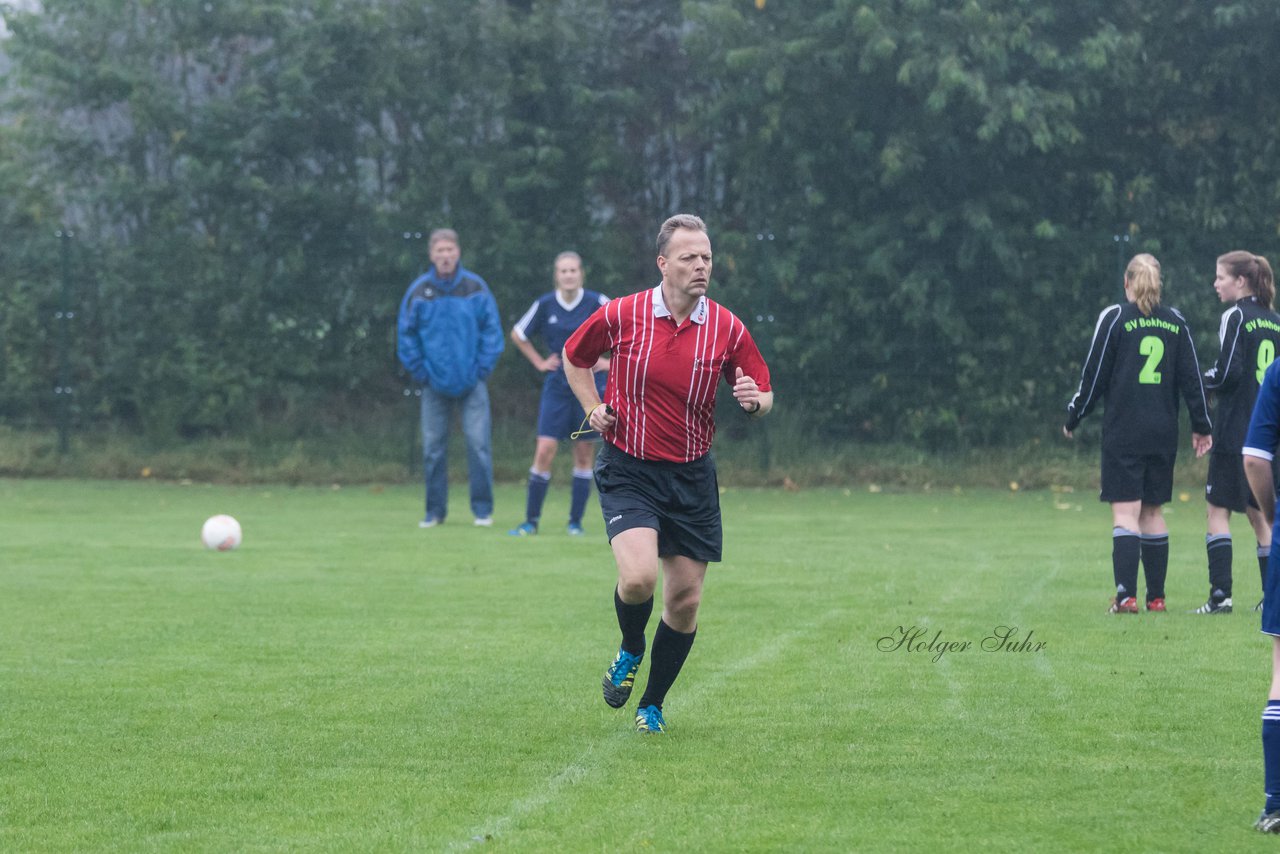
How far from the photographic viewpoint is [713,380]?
21.1 feet

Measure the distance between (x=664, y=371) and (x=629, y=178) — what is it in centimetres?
1552

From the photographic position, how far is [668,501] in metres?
6.36

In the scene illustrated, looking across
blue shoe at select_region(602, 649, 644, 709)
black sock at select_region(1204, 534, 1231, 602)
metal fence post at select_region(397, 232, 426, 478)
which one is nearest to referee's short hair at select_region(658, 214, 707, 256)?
blue shoe at select_region(602, 649, 644, 709)

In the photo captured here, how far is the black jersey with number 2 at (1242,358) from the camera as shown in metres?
9.48

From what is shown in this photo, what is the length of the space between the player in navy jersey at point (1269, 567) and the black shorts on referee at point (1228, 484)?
474 cm

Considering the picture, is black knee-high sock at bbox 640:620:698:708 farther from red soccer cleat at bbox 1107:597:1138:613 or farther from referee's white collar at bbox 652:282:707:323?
red soccer cleat at bbox 1107:597:1138:613

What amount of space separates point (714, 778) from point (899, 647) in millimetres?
2899

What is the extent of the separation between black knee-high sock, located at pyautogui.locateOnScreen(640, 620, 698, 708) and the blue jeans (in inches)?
315

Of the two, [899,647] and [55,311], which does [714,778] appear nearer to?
[899,647]

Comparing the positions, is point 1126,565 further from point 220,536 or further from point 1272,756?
point 220,536

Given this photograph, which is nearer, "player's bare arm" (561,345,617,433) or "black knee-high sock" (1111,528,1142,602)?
"player's bare arm" (561,345,617,433)

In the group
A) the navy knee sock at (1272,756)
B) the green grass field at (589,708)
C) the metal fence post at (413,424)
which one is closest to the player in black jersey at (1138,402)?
the green grass field at (589,708)

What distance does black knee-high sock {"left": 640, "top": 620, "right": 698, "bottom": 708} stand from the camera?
253 inches

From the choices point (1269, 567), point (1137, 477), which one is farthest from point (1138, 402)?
point (1269, 567)
